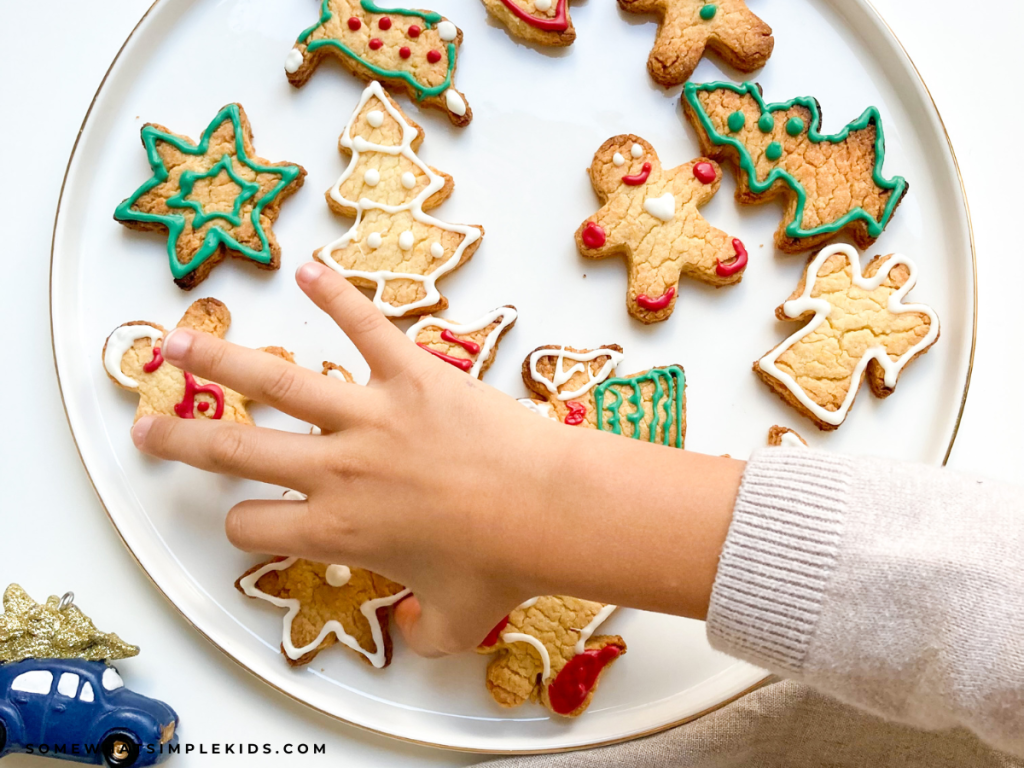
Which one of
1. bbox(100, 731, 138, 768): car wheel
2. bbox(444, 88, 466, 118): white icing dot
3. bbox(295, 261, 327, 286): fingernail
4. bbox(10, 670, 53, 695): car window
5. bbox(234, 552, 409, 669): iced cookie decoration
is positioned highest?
bbox(444, 88, 466, 118): white icing dot

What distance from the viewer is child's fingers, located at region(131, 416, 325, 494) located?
964mm

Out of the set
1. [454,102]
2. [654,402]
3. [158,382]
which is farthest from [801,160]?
[158,382]

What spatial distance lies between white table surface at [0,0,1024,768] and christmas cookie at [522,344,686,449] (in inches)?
18.4

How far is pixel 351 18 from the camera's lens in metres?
1.21

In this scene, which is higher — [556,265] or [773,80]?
[773,80]

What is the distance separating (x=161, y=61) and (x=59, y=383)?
532 mm

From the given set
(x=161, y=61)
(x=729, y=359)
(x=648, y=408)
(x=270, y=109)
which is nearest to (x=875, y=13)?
(x=729, y=359)

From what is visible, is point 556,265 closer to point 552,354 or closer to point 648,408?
point 552,354

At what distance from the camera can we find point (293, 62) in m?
1.20

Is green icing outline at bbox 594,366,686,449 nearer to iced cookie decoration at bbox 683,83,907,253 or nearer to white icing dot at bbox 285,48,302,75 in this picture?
iced cookie decoration at bbox 683,83,907,253

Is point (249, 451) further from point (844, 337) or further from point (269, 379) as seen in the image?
point (844, 337)

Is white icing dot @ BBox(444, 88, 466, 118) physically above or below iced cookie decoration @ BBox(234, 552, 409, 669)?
above

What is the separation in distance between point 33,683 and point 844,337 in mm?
1278

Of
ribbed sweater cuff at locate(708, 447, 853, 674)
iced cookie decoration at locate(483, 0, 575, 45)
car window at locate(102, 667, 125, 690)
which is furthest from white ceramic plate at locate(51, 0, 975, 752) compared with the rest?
ribbed sweater cuff at locate(708, 447, 853, 674)
